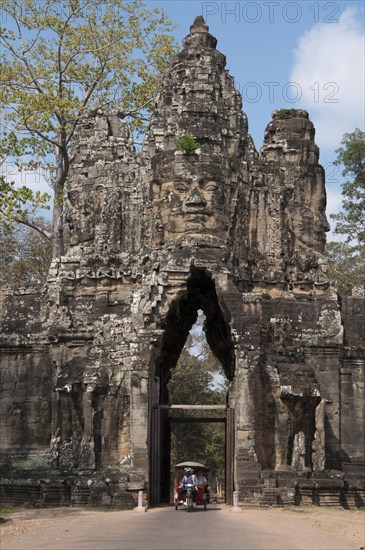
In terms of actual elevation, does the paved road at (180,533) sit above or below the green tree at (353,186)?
below

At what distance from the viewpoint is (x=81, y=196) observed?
116 ft

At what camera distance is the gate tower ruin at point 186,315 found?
1192 inches

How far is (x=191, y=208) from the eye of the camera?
108 feet

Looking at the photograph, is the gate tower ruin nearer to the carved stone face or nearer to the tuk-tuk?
the carved stone face

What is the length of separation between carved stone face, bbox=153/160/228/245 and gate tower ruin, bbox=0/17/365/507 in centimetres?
4

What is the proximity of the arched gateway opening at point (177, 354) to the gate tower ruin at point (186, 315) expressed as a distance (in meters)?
0.08

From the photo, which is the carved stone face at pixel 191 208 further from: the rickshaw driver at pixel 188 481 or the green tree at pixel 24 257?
the green tree at pixel 24 257

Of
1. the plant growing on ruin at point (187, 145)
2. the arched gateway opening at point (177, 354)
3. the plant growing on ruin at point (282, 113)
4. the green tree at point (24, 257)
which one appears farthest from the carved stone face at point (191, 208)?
the green tree at point (24, 257)

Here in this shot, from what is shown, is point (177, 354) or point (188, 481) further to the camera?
point (177, 354)

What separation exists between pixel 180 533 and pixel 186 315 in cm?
1459

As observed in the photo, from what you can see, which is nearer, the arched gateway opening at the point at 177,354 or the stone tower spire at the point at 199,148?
the arched gateway opening at the point at 177,354

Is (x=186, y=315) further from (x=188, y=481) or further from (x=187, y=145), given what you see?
(x=188, y=481)

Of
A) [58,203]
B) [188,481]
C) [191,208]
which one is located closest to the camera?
[188,481]

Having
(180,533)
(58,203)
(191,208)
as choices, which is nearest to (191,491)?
(180,533)
